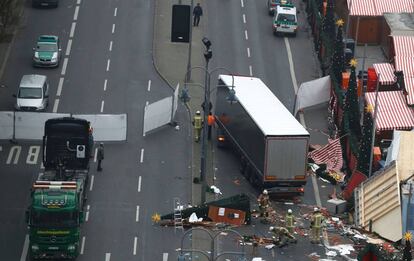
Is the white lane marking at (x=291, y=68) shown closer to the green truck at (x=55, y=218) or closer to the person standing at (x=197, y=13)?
the person standing at (x=197, y=13)

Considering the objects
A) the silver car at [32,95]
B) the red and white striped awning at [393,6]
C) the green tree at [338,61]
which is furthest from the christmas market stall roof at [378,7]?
the silver car at [32,95]

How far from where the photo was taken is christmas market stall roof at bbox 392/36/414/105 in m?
93.8

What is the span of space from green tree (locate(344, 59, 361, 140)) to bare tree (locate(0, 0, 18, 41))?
24.6m

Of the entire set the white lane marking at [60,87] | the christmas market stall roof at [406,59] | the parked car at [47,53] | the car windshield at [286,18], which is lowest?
the white lane marking at [60,87]

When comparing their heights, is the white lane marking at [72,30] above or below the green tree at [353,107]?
below

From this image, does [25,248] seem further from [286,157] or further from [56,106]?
[56,106]

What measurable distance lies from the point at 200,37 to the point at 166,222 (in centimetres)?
2985

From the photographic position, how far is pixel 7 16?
331 ft

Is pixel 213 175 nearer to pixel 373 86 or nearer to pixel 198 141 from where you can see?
pixel 198 141

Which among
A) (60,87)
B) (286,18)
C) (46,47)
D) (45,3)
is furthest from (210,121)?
(45,3)

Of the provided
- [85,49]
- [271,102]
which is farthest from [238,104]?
[85,49]

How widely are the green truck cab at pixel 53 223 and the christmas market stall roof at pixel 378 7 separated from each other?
38105 mm

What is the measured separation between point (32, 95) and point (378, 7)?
89.3 feet

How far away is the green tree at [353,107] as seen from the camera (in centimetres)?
8931
